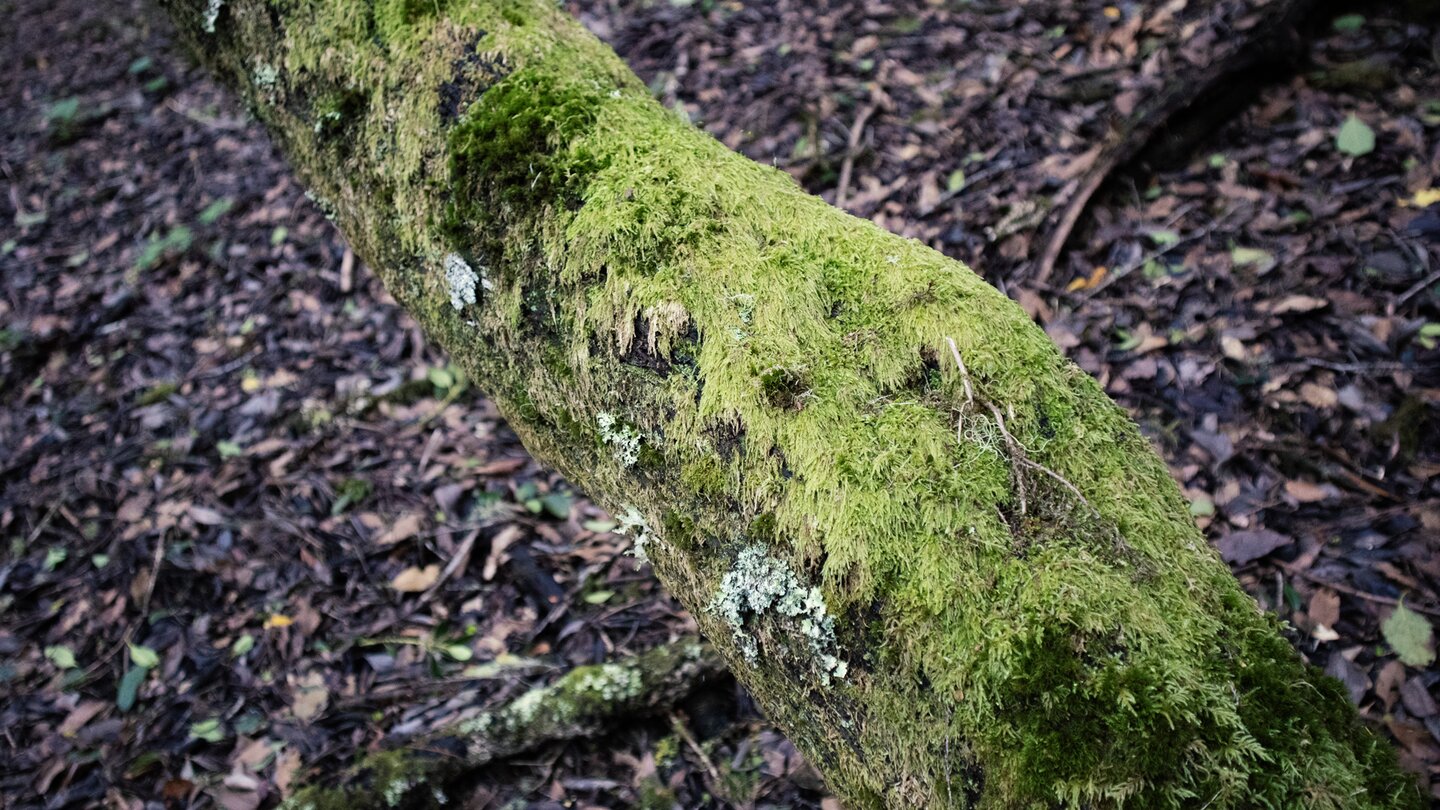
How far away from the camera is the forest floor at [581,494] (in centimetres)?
292

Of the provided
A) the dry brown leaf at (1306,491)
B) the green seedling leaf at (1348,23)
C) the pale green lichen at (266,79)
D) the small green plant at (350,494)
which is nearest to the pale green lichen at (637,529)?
the pale green lichen at (266,79)

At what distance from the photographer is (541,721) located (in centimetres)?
293

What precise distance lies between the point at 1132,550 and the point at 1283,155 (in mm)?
3721

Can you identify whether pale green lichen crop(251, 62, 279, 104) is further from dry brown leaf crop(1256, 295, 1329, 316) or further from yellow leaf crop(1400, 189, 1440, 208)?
yellow leaf crop(1400, 189, 1440, 208)

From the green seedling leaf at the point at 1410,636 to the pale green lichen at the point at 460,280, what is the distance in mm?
2970

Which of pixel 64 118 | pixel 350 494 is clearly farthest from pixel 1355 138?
pixel 64 118

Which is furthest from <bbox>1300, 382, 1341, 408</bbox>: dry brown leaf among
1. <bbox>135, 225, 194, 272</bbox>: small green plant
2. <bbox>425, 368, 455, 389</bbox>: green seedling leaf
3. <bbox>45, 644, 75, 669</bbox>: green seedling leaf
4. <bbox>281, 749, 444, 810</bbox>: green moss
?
<bbox>135, 225, 194, 272</bbox>: small green plant

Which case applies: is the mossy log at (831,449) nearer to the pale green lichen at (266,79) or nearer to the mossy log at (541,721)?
the pale green lichen at (266,79)

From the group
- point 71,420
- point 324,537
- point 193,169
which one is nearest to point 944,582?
point 324,537

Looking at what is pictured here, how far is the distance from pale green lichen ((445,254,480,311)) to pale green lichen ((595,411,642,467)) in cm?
51

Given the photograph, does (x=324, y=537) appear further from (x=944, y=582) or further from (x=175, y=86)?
(x=175, y=86)

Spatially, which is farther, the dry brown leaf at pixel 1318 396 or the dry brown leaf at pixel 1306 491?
the dry brown leaf at pixel 1318 396

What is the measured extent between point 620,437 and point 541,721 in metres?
1.73

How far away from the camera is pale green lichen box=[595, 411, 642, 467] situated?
164 centimetres
